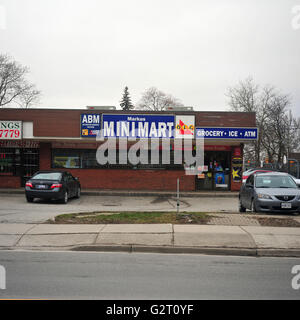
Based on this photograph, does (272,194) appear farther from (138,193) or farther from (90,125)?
A: (90,125)

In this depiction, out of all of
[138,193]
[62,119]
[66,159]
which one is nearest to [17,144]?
[66,159]

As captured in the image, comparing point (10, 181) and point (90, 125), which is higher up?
point (90, 125)

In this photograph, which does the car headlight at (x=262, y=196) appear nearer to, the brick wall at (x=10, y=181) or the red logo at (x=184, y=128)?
the red logo at (x=184, y=128)

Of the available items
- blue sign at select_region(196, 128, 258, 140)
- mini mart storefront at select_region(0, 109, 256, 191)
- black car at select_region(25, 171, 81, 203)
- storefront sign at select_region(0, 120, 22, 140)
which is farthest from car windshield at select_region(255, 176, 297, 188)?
storefront sign at select_region(0, 120, 22, 140)

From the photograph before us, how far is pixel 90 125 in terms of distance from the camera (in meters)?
21.2

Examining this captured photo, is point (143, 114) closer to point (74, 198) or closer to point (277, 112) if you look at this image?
point (74, 198)

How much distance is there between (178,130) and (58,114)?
23.7 ft

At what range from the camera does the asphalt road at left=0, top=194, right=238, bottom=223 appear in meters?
12.5

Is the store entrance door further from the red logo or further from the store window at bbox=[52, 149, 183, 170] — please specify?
the red logo

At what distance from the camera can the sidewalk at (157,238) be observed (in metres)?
8.06

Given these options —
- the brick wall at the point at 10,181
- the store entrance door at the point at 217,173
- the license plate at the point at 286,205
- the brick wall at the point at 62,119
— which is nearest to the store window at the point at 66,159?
the brick wall at the point at 62,119

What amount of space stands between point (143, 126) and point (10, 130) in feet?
25.7

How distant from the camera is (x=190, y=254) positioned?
789 cm
